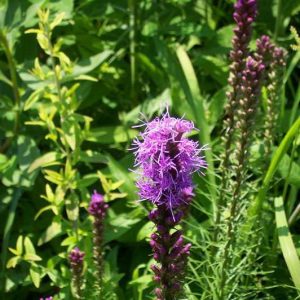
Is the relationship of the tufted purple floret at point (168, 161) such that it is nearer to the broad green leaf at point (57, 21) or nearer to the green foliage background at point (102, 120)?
the green foliage background at point (102, 120)

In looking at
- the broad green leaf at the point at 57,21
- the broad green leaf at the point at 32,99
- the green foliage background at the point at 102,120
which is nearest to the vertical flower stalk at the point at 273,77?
the green foliage background at the point at 102,120

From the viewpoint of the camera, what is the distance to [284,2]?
12.4ft

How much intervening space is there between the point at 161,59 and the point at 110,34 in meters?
0.50

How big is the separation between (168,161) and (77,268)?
93 cm

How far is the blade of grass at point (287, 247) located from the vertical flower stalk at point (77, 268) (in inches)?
31.6

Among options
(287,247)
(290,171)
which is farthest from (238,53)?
(287,247)

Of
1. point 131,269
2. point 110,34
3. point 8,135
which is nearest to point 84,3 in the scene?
point 110,34

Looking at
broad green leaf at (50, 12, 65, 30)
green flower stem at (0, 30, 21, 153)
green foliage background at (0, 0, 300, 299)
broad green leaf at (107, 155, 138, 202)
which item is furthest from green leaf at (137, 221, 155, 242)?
broad green leaf at (50, 12, 65, 30)

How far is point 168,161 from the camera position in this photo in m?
1.73

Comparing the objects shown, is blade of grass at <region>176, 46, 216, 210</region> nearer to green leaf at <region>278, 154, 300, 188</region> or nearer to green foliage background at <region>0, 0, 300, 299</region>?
green foliage background at <region>0, 0, 300, 299</region>

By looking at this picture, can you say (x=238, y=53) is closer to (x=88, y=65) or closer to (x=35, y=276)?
(x=88, y=65)

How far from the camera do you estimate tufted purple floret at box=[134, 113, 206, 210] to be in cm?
174

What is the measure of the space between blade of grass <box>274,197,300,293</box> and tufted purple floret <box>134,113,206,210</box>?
2.71 ft

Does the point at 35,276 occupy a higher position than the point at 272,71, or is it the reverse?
the point at 272,71
